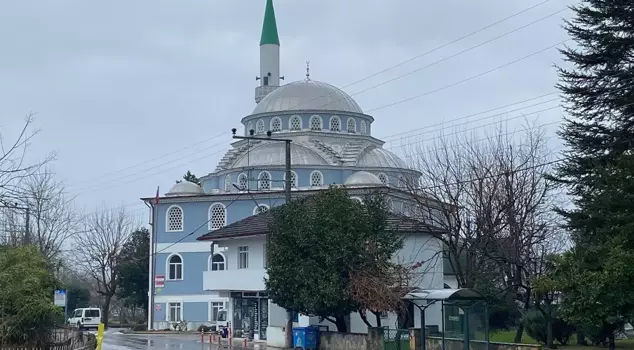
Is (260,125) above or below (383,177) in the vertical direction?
above

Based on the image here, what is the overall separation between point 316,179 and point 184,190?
10.8m

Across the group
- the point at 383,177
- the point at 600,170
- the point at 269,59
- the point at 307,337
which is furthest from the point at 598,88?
the point at 269,59

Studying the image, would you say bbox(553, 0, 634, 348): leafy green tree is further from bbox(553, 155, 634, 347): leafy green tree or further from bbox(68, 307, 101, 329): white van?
bbox(68, 307, 101, 329): white van

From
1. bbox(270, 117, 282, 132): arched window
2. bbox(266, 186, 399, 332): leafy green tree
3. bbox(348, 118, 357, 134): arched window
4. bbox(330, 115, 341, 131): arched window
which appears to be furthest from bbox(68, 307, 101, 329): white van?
bbox(348, 118, 357, 134): arched window

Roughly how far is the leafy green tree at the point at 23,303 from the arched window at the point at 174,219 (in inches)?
1681

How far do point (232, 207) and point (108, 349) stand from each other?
32105 millimetres

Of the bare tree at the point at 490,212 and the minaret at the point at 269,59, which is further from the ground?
the minaret at the point at 269,59

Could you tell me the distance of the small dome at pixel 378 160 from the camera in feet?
242

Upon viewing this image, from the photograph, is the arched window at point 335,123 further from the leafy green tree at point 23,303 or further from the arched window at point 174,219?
the leafy green tree at point 23,303

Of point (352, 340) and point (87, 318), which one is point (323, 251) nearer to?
point (352, 340)

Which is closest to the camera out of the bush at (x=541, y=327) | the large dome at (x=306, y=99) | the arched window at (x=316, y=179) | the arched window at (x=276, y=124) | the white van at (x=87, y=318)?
the bush at (x=541, y=327)

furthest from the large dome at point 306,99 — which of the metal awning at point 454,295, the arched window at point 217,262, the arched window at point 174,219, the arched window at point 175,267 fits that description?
the metal awning at point 454,295

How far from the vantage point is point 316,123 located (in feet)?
253

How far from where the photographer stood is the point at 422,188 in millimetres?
41531
